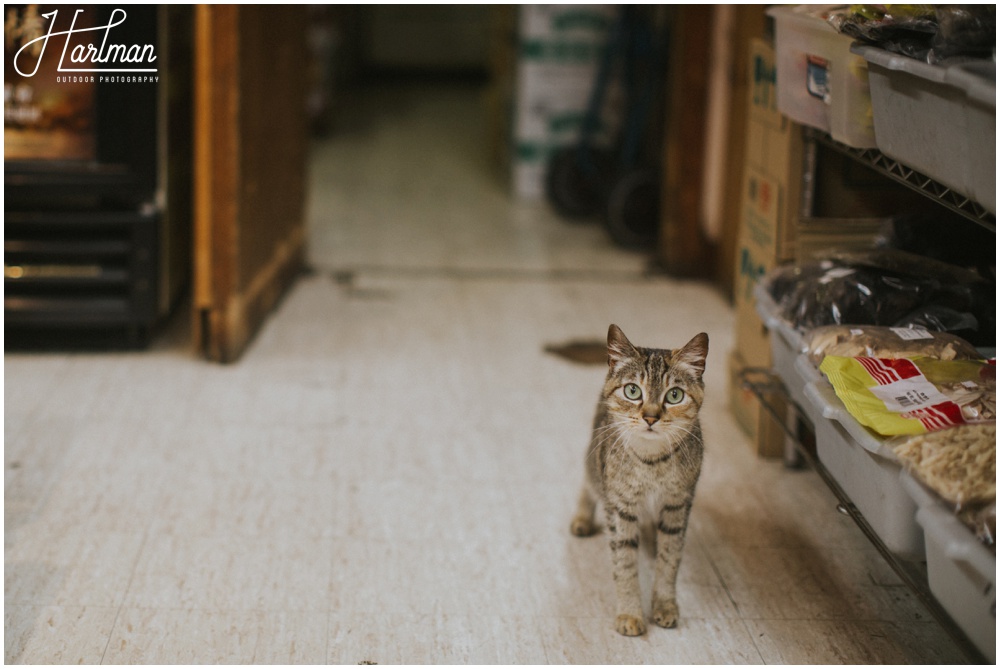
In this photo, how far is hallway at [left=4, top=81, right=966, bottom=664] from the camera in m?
2.10

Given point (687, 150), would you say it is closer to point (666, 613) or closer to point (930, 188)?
point (930, 188)

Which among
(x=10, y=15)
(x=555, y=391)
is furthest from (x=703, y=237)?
(x=10, y=15)

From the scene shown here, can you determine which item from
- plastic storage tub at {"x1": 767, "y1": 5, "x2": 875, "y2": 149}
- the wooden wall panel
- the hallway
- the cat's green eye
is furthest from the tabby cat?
the wooden wall panel

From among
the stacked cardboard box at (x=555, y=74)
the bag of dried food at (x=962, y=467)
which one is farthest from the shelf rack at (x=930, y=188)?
the stacked cardboard box at (x=555, y=74)

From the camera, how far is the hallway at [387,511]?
6.88ft

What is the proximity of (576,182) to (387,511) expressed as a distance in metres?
3.65

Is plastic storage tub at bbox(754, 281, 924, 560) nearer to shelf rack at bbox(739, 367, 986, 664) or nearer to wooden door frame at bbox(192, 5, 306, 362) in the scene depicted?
shelf rack at bbox(739, 367, 986, 664)

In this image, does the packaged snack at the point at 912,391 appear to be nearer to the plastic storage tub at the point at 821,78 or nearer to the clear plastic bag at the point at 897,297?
the clear plastic bag at the point at 897,297

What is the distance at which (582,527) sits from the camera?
8.30 feet

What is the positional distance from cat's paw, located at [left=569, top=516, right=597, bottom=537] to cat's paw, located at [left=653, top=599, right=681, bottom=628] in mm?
391

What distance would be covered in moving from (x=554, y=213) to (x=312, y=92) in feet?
8.15

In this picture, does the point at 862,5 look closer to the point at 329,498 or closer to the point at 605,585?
the point at 605,585

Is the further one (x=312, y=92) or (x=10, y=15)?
(x=312, y=92)

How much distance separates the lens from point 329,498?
8.87 ft
